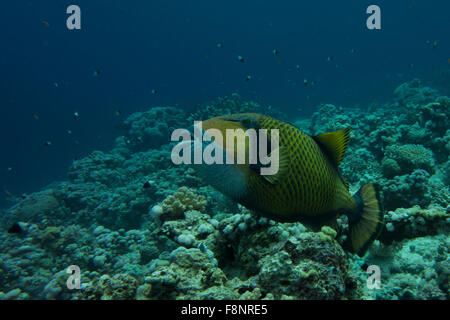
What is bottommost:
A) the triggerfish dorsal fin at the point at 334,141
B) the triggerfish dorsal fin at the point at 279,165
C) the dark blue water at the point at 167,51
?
the triggerfish dorsal fin at the point at 279,165

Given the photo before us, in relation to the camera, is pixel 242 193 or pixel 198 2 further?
pixel 198 2

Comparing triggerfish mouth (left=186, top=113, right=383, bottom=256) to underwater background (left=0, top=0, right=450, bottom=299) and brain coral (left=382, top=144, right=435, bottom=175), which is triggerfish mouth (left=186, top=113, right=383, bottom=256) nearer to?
underwater background (left=0, top=0, right=450, bottom=299)

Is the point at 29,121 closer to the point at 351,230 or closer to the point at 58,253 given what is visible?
the point at 58,253

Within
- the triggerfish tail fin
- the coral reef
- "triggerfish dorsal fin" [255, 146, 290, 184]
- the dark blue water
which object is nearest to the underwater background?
the coral reef

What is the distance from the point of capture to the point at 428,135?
6.16 m

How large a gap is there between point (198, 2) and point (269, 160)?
341ft

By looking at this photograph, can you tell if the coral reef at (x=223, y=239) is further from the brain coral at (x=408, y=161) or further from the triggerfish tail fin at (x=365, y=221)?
the triggerfish tail fin at (x=365, y=221)

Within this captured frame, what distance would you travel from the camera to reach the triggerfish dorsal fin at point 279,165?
144cm

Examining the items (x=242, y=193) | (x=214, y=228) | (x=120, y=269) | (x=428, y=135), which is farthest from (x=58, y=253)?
(x=428, y=135)

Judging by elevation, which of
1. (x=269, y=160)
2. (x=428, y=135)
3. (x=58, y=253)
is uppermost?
(x=428, y=135)

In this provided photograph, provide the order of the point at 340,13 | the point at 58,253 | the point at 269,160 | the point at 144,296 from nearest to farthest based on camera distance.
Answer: the point at 269,160 < the point at 144,296 < the point at 58,253 < the point at 340,13

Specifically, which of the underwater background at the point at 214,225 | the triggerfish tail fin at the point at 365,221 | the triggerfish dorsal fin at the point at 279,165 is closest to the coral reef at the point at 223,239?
the underwater background at the point at 214,225

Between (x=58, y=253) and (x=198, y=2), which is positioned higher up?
(x=198, y=2)
